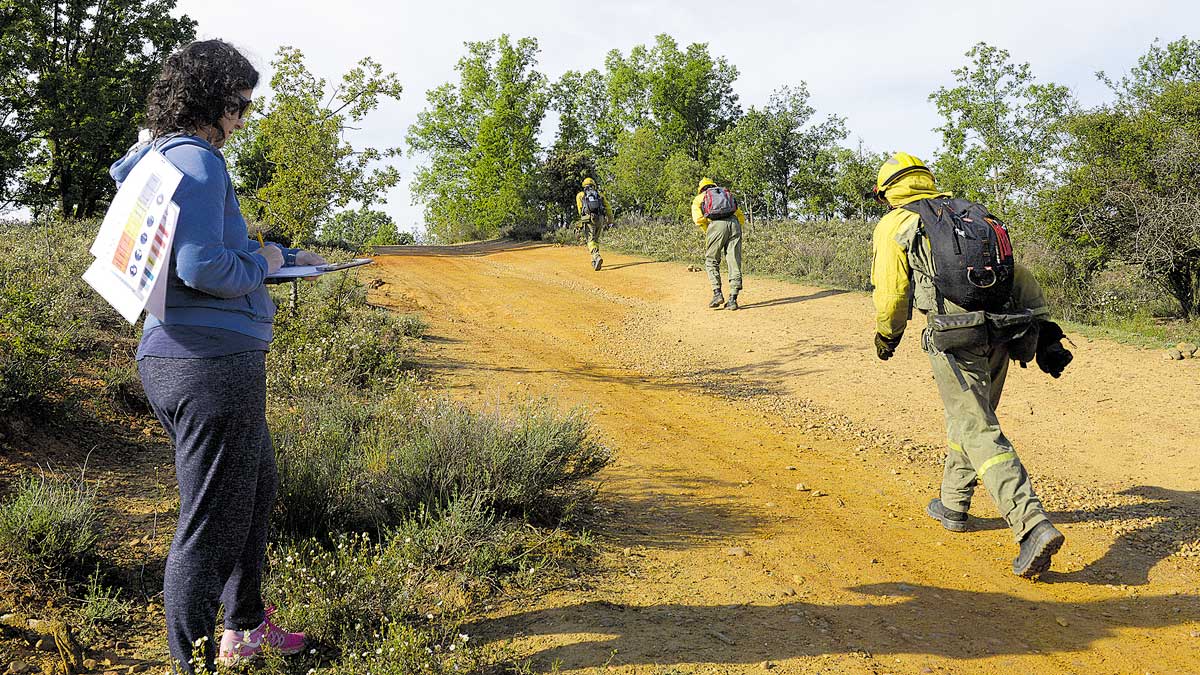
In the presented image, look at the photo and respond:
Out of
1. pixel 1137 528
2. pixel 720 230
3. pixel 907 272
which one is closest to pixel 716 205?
pixel 720 230

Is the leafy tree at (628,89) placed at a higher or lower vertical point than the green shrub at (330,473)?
higher

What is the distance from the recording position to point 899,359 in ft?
30.2

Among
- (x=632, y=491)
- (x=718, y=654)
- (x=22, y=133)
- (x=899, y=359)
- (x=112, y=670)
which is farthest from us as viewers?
(x=22, y=133)

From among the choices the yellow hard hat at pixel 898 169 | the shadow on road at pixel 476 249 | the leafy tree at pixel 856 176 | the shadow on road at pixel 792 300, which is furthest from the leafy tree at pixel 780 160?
the yellow hard hat at pixel 898 169

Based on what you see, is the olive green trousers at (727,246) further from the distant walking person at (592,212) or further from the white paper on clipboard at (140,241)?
the white paper on clipboard at (140,241)

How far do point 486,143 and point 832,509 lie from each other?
3414 cm

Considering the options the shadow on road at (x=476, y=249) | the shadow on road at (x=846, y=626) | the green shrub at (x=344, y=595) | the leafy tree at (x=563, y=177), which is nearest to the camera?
the green shrub at (x=344, y=595)

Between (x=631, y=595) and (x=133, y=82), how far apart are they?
25836 mm

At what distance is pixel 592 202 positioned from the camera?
1747 centimetres

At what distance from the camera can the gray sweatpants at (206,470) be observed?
98.1 inches

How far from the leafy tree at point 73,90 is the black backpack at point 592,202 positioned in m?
12.2

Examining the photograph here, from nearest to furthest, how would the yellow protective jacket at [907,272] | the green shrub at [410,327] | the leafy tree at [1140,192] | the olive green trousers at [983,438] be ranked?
1. the olive green trousers at [983,438]
2. the yellow protective jacket at [907,272]
3. the green shrub at [410,327]
4. the leafy tree at [1140,192]

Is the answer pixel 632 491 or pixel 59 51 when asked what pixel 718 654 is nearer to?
pixel 632 491

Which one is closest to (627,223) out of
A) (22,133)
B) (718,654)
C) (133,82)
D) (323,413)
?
(133,82)
